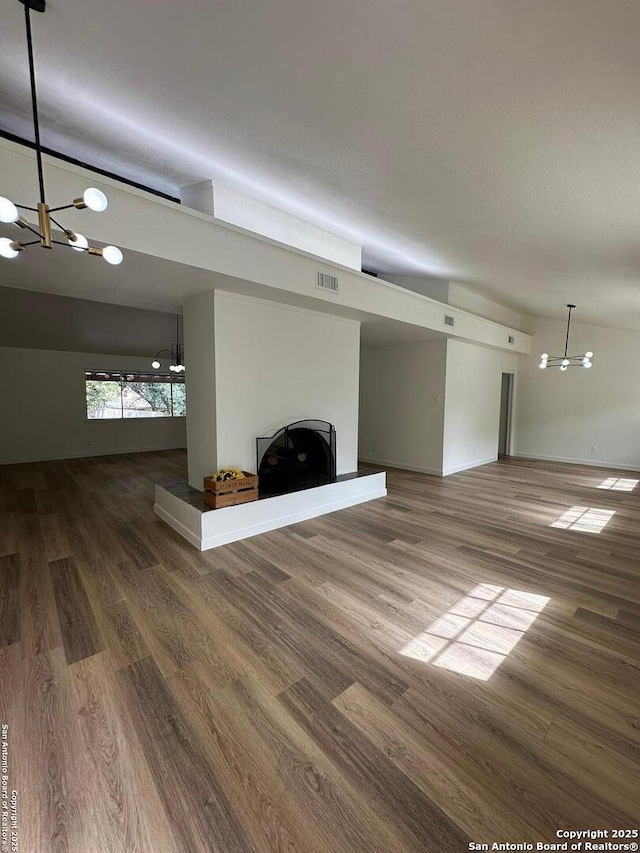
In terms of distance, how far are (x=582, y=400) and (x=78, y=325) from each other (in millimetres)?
10827

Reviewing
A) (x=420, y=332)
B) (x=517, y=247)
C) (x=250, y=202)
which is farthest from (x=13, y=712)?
(x=420, y=332)

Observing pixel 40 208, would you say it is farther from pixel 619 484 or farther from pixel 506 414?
pixel 506 414

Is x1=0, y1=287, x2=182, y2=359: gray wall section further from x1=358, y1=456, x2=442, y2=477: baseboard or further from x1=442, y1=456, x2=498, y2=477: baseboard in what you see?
x1=442, y1=456, x2=498, y2=477: baseboard

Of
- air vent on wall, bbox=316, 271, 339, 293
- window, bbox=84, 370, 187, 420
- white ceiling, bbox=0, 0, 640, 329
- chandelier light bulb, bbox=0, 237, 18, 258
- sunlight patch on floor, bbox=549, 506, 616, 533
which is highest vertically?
white ceiling, bbox=0, 0, 640, 329

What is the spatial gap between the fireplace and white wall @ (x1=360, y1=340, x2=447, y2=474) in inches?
99.5

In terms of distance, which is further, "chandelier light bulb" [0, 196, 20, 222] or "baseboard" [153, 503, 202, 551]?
"baseboard" [153, 503, 202, 551]

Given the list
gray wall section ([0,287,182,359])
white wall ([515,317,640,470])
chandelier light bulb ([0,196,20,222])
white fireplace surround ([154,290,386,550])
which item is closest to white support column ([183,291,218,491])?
white fireplace surround ([154,290,386,550])

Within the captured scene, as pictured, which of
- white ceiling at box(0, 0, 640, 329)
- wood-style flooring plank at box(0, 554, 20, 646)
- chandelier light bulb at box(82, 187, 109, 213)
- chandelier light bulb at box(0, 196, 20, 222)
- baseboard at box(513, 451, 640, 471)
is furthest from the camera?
baseboard at box(513, 451, 640, 471)

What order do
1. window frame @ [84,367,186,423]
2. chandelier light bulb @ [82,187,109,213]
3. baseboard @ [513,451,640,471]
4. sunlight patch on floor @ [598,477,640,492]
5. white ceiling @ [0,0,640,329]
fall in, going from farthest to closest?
window frame @ [84,367,186,423] → baseboard @ [513,451,640,471] → sunlight patch on floor @ [598,477,640,492] → chandelier light bulb @ [82,187,109,213] → white ceiling @ [0,0,640,329]

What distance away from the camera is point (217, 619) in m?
2.38

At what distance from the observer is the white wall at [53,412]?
7340 millimetres

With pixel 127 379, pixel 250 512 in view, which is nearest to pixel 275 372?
pixel 250 512

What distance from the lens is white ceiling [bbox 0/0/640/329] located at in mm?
1564

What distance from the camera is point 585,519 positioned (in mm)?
4457
